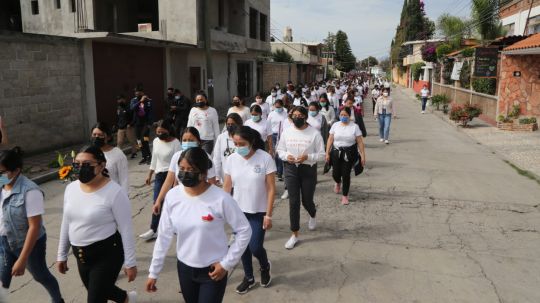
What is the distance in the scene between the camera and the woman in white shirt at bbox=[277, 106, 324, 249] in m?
5.58

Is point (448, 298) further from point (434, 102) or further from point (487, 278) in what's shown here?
point (434, 102)

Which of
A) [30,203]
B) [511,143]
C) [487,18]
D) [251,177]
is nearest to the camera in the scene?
→ [30,203]

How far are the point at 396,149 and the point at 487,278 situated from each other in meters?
8.29

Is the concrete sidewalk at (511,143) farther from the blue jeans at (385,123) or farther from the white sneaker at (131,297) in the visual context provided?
the white sneaker at (131,297)

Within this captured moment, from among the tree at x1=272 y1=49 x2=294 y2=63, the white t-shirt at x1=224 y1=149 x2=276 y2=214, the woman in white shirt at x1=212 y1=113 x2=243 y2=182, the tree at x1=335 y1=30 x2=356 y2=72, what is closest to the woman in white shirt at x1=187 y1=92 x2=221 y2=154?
the woman in white shirt at x1=212 y1=113 x2=243 y2=182

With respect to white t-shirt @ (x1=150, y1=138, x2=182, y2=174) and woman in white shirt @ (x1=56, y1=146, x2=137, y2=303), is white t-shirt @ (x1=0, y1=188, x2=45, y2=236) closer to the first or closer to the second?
woman in white shirt @ (x1=56, y1=146, x2=137, y2=303)

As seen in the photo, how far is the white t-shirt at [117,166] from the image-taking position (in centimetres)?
448

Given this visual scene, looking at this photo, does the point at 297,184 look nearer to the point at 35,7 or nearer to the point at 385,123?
the point at 385,123

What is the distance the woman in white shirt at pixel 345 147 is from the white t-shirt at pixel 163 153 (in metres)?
2.62

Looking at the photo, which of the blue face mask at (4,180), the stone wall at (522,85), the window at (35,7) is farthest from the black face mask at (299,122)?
the window at (35,7)

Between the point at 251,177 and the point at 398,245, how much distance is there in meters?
2.49

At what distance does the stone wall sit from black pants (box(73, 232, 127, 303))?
18.1 m

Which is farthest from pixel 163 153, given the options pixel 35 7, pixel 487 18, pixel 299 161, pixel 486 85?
pixel 487 18

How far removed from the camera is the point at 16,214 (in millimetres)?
3539
